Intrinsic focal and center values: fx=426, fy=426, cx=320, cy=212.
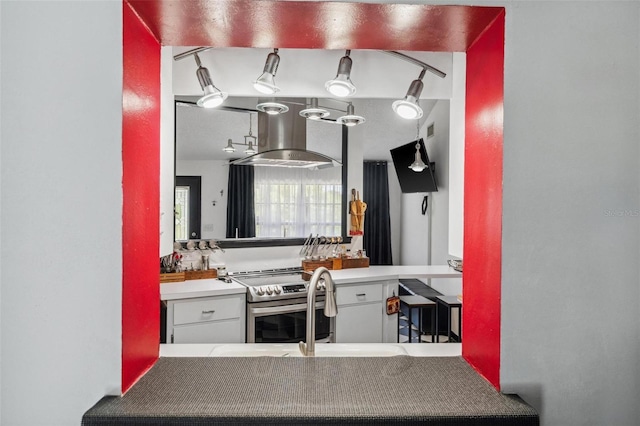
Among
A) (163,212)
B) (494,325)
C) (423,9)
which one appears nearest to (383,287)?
(163,212)

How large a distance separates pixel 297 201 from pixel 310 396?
495 cm

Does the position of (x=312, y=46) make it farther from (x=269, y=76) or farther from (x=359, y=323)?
(x=359, y=323)

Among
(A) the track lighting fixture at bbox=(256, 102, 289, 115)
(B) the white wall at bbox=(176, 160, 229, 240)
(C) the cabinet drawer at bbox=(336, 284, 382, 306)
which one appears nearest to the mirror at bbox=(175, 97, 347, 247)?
(B) the white wall at bbox=(176, 160, 229, 240)

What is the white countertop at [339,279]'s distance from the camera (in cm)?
287

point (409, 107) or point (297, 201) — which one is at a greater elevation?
point (409, 107)

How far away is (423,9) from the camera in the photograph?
1007 mm

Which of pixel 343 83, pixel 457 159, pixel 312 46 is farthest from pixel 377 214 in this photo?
pixel 312 46

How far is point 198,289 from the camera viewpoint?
2.94 meters

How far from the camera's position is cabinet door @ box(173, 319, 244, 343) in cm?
286

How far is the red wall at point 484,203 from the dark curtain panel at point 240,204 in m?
3.03

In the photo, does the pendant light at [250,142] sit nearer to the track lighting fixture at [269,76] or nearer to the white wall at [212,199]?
the white wall at [212,199]
